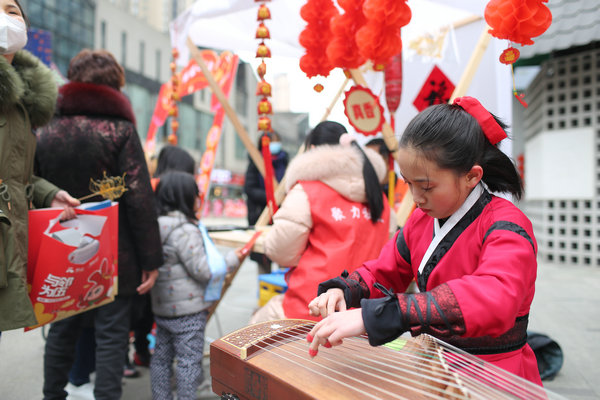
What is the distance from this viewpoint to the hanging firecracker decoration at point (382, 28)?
200 centimetres

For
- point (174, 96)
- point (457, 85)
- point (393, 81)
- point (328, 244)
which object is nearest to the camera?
point (328, 244)

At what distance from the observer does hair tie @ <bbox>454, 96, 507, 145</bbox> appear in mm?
980

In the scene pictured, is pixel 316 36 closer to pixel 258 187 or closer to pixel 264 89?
pixel 264 89

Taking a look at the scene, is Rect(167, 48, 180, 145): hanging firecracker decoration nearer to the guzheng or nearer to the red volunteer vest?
the red volunteer vest

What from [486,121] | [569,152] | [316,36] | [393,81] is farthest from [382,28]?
[569,152]

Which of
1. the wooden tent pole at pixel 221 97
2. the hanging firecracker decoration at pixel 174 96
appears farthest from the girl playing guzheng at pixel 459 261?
the hanging firecracker decoration at pixel 174 96

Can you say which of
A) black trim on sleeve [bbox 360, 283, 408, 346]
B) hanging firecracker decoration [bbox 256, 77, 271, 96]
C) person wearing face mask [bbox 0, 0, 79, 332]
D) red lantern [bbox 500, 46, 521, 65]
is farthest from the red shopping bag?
red lantern [bbox 500, 46, 521, 65]

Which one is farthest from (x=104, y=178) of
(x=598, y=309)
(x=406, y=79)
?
(x=598, y=309)

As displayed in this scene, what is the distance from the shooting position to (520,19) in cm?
138

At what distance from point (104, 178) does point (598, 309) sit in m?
4.62

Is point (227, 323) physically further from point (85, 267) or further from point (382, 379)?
point (382, 379)

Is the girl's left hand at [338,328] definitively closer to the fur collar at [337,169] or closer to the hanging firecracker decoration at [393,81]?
the fur collar at [337,169]

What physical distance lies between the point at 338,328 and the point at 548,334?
3321 millimetres

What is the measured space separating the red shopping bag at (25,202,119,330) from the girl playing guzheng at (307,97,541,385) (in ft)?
3.71
